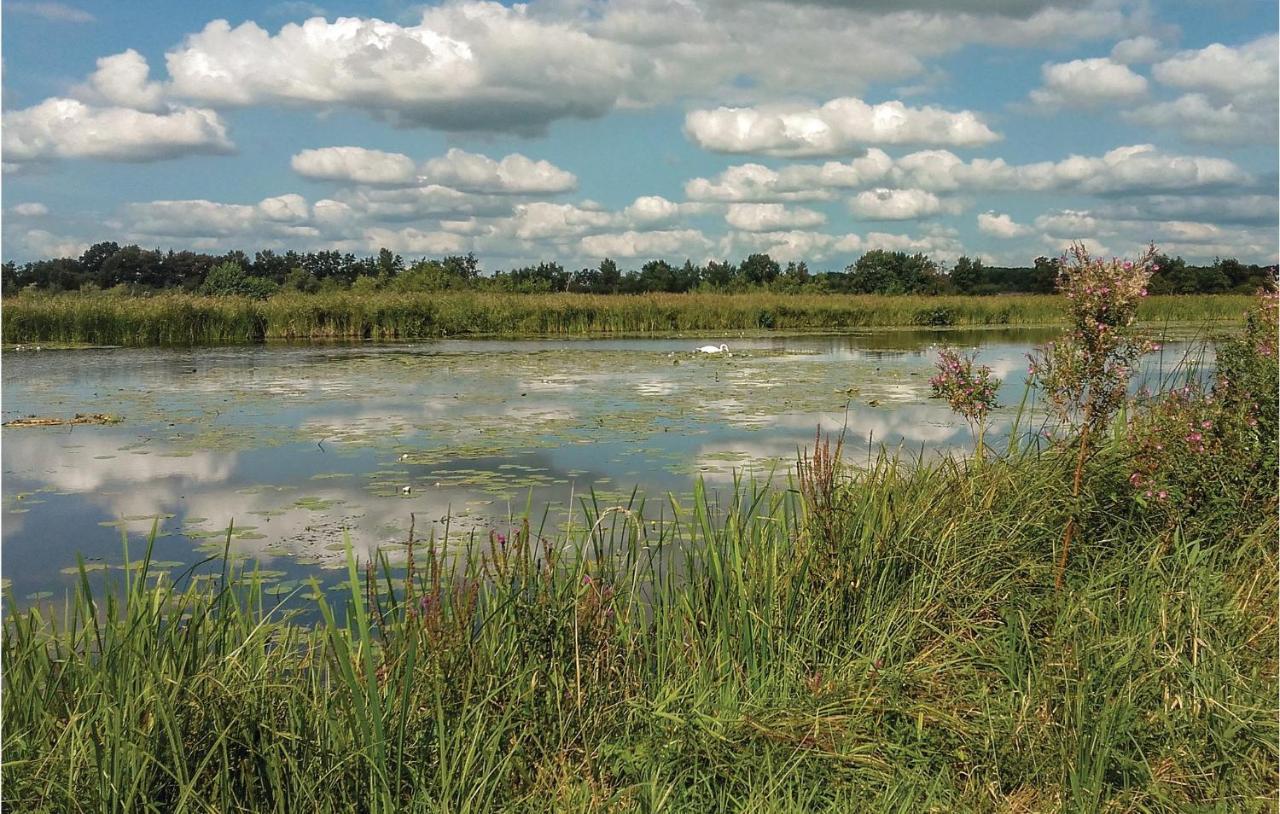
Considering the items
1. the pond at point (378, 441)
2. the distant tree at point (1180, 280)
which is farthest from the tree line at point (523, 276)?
the pond at point (378, 441)

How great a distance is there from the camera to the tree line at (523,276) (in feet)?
127

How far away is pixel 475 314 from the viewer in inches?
1200

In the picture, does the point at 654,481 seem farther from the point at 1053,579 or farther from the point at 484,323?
the point at 484,323

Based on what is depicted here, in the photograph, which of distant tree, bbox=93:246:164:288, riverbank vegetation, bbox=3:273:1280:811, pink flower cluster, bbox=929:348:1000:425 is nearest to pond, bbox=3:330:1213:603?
riverbank vegetation, bbox=3:273:1280:811

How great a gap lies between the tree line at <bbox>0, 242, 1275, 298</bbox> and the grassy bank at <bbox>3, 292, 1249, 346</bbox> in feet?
7.81

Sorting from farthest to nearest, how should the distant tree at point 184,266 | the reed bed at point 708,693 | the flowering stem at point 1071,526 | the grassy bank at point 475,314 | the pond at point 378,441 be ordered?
1. the distant tree at point 184,266
2. the grassy bank at point 475,314
3. the pond at point 378,441
4. the flowering stem at point 1071,526
5. the reed bed at point 708,693

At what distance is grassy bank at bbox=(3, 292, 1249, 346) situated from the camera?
25.6 m

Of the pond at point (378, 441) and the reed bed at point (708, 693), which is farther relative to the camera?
the pond at point (378, 441)

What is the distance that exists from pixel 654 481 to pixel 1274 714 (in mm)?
4716

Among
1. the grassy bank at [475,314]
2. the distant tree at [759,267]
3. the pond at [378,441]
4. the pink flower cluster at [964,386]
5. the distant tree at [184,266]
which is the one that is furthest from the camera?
the distant tree at [184,266]

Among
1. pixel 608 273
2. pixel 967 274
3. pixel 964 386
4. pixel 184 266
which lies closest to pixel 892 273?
pixel 967 274

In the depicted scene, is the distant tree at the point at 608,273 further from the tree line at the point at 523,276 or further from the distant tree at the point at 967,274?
the distant tree at the point at 967,274

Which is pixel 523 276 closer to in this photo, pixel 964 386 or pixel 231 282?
pixel 231 282

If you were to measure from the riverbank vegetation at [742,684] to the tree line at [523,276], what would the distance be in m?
30.2
